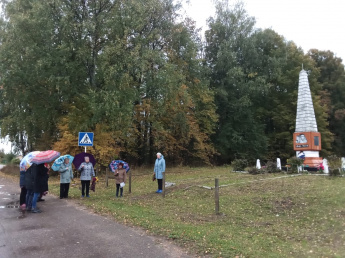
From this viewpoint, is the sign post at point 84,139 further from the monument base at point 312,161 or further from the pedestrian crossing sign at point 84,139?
the monument base at point 312,161

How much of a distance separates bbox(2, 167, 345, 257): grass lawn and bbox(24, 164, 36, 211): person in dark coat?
5.68 ft

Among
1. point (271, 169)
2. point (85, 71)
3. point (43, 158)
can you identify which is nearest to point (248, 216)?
point (43, 158)

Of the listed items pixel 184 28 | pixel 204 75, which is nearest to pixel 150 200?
pixel 184 28

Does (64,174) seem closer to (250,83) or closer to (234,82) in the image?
(234,82)

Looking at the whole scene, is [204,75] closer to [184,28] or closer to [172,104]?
A: [184,28]

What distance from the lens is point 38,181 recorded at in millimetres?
9320

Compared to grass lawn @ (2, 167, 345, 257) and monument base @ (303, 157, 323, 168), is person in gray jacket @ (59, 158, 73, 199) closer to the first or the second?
grass lawn @ (2, 167, 345, 257)

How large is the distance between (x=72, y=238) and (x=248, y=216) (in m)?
4.80

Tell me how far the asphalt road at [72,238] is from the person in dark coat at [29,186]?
0.42 m

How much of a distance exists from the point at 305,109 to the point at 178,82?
9.77 meters

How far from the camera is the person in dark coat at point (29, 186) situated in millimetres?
9180

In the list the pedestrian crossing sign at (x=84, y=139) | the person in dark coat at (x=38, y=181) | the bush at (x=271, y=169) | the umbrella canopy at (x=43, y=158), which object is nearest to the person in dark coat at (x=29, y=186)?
the person in dark coat at (x=38, y=181)

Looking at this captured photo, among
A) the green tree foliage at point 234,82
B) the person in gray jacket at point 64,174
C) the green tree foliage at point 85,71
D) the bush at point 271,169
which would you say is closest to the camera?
the person in gray jacket at point 64,174

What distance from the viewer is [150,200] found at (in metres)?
11.2
